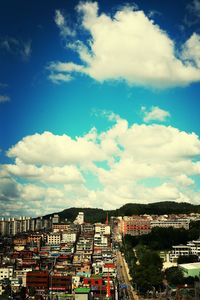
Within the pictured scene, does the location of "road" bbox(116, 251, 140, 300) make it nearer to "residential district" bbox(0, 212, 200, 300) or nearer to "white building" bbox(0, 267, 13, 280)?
"residential district" bbox(0, 212, 200, 300)

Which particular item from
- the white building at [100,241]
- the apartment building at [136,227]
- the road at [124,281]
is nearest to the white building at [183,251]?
the road at [124,281]

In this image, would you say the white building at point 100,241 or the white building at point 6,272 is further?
the white building at point 100,241

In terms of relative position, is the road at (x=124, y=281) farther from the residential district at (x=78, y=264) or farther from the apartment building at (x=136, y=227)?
the apartment building at (x=136, y=227)

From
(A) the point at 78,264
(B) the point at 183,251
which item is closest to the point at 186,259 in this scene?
(B) the point at 183,251

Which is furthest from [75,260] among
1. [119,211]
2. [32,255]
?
[119,211]

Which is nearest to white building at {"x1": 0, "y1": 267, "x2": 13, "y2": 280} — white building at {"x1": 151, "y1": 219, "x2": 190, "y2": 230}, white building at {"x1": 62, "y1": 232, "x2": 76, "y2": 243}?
white building at {"x1": 62, "y1": 232, "x2": 76, "y2": 243}

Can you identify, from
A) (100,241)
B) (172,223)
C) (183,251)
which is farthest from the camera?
(172,223)

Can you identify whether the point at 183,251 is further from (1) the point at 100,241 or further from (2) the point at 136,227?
(2) the point at 136,227

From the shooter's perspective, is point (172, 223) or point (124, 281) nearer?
point (124, 281)
